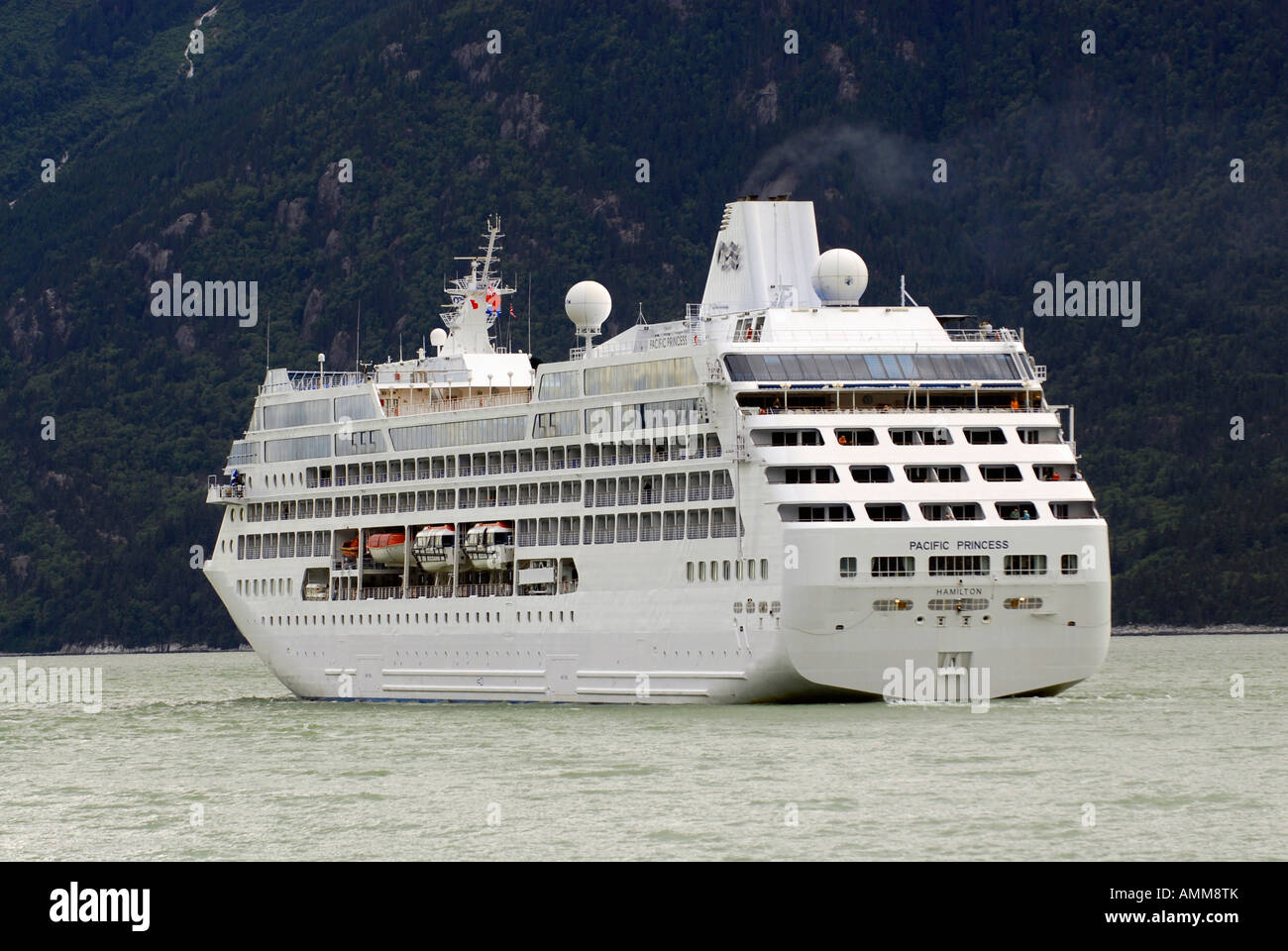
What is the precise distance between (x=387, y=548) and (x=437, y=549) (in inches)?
93.5

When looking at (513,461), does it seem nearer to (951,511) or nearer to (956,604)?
(951,511)

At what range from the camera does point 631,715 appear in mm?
61031

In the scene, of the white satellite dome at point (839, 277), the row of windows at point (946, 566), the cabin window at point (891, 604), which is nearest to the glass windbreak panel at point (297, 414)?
the white satellite dome at point (839, 277)

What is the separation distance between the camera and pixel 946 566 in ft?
193

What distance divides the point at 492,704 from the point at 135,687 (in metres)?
36.2

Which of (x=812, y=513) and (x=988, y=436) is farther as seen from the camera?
(x=988, y=436)

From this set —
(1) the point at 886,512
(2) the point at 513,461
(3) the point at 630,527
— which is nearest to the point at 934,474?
(1) the point at 886,512

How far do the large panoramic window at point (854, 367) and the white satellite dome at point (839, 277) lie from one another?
3601mm

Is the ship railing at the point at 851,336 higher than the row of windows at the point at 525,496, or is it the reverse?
the ship railing at the point at 851,336

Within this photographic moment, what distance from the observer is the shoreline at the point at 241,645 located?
169250mm

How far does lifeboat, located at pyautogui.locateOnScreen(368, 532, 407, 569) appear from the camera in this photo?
7431cm

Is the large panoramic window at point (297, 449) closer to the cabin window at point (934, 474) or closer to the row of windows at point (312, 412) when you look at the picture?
the row of windows at point (312, 412)
